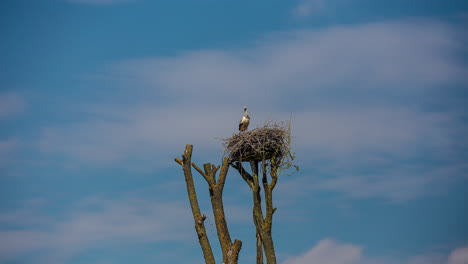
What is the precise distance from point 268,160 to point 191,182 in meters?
2.42

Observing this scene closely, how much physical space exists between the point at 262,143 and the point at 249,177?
1157 mm

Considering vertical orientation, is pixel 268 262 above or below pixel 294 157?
below

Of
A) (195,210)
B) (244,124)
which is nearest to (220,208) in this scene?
(195,210)

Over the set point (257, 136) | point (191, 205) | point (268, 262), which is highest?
point (257, 136)

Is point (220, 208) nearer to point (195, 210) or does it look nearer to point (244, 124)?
point (195, 210)

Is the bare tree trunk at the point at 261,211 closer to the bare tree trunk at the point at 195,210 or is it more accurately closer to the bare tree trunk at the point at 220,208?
the bare tree trunk at the point at 220,208

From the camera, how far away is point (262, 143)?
23.1 metres

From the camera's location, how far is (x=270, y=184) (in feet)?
74.8

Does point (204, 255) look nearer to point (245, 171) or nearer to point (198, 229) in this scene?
point (198, 229)

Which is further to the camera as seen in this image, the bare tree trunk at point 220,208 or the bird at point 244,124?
the bird at point 244,124

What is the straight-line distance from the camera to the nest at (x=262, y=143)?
23078mm

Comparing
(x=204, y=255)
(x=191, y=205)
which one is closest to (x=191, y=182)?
(x=191, y=205)

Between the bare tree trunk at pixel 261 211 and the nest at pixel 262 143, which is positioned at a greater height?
the nest at pixel 262 143

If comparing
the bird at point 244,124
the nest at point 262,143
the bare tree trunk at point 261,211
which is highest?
the bird at point 244,124
